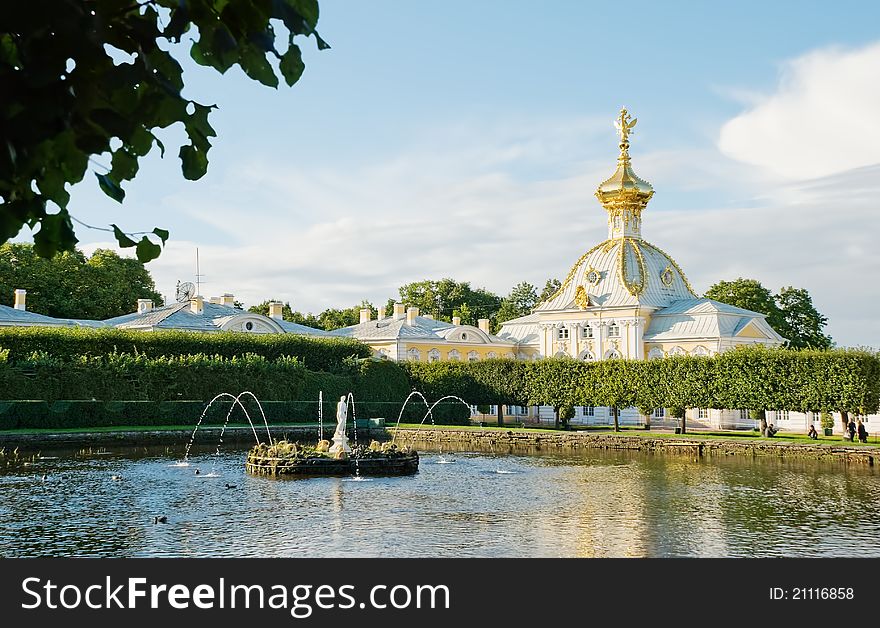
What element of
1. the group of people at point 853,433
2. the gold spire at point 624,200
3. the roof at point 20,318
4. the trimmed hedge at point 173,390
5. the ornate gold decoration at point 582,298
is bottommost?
the group of people at point 853,433

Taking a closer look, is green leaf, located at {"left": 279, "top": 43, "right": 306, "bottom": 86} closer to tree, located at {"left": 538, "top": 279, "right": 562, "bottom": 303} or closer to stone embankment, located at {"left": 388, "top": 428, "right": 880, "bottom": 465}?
stone embankment, located at {"left": 388, "top": 428, "right": 880, "bottom": 465}

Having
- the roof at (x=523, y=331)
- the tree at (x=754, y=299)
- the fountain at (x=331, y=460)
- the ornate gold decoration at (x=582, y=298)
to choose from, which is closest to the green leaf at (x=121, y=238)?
the fountain at (x=331, y=460)

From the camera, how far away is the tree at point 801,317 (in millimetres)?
74125

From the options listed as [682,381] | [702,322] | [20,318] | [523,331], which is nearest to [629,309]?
[702,322]

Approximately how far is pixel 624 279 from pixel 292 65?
59049mm

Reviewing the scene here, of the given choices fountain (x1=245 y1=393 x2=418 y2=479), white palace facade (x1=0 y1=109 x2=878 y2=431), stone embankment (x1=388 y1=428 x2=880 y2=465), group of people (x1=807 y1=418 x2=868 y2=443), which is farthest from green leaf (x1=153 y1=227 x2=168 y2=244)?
white palace facade (x1=0 y1=109 x2=878 y2=431)

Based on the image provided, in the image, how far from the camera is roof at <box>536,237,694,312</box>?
202 ft

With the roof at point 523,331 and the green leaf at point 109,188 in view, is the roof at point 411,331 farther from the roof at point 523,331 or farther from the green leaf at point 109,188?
Result: the green leaf at point 109,188

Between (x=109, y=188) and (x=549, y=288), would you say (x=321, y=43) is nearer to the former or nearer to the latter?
(x=109, y=188)

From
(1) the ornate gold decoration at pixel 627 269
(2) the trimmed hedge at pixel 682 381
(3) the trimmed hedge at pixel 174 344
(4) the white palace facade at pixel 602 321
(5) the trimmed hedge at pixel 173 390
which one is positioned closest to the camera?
(2) the trimmed hedge at pixel 682 381

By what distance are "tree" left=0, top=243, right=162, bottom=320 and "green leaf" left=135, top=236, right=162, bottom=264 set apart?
63.6m

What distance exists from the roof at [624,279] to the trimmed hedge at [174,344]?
15.8m
